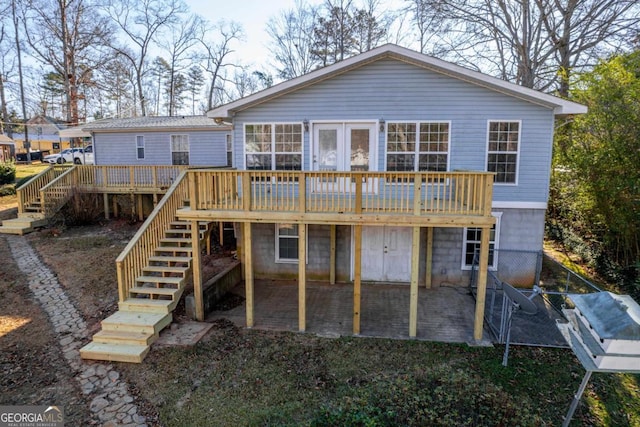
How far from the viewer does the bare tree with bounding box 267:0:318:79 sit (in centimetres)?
2736

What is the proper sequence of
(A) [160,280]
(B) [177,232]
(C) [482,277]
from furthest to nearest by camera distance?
(B) [177,232], (A) [160,280], (C) [482,277]

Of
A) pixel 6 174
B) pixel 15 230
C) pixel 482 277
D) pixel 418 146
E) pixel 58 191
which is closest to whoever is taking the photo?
pixel 482 277

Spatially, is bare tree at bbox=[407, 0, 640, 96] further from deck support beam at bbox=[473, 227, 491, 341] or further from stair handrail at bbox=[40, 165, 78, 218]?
stair handrail at bbox=[40, 165, 78, 218]

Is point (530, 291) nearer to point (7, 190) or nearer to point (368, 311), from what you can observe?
point (368, 311)

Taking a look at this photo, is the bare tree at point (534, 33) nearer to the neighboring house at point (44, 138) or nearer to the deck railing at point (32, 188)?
the deck railing at point (32, 188)

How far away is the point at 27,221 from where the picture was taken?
13.6m

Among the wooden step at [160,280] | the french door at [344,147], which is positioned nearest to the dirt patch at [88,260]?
the wooden step at [160,280]

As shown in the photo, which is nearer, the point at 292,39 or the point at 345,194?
the point at 345,194

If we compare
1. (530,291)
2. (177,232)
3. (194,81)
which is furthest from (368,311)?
(194,81)

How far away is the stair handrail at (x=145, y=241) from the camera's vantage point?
780 centimetres

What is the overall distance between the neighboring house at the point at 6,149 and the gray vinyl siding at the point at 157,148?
66.7ft

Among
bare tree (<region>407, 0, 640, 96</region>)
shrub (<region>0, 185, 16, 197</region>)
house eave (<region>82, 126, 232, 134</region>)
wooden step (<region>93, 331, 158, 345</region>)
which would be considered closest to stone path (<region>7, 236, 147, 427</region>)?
wooden step (<region>93, 331, 158, 345</region>)

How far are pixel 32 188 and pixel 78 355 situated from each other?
11.2 metres

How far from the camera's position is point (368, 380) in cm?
604
